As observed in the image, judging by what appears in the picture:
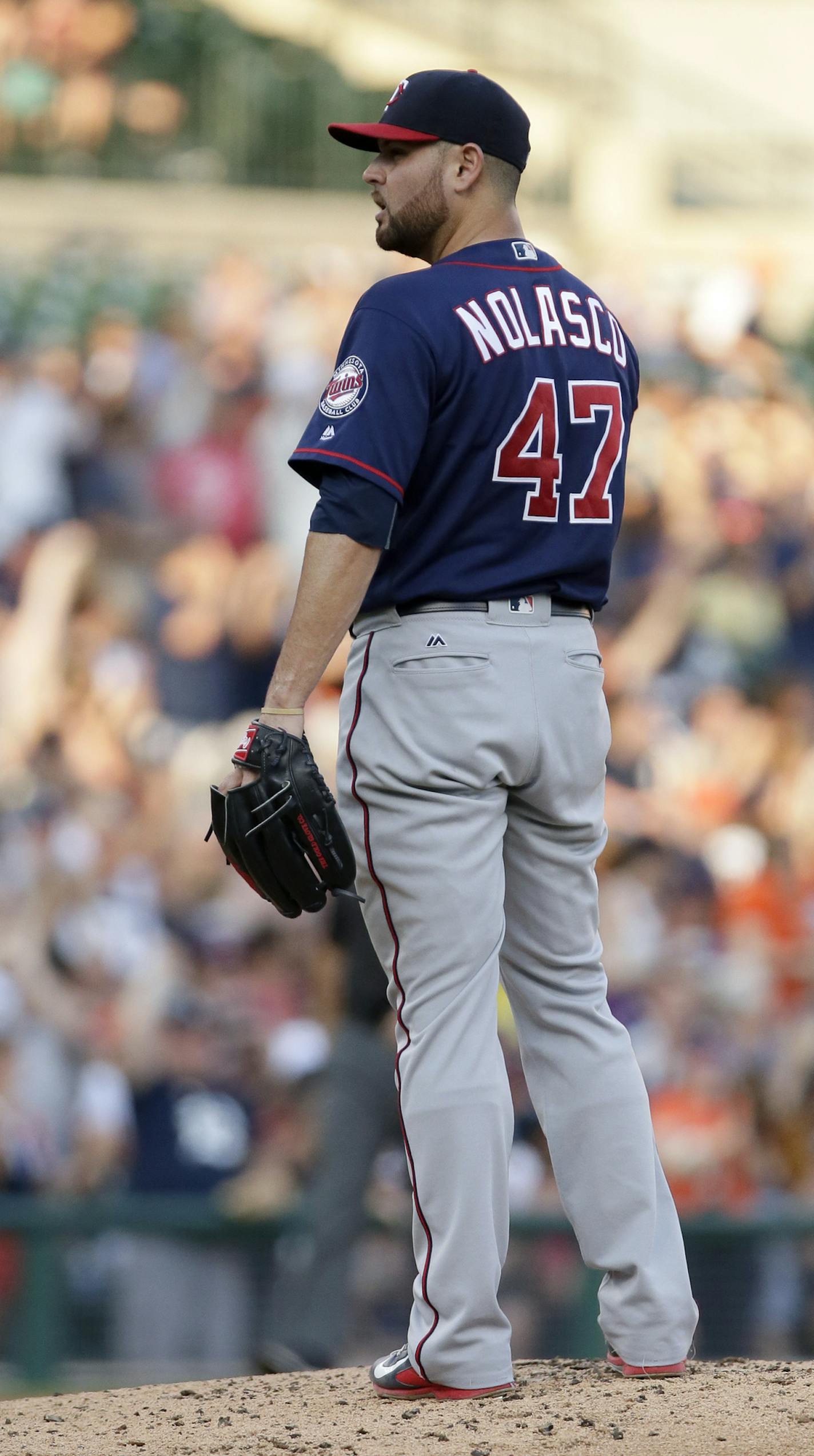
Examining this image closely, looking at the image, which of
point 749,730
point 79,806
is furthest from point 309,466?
point 749,730

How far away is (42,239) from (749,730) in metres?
4.75

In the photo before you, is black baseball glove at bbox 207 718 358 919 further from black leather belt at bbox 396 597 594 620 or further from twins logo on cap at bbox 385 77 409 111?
twins logo on cap at bbox 385 77 409 111

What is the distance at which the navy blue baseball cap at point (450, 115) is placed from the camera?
243 cm

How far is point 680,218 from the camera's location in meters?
10.5

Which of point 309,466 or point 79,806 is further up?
point 309,466

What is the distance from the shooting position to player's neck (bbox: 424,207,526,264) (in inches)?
98.5

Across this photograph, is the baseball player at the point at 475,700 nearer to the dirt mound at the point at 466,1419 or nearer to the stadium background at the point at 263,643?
the dirt mound at the point at 466,1419

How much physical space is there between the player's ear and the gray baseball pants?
61cm

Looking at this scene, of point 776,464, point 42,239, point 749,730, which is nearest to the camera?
point 749,730

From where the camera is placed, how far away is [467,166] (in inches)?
97.0

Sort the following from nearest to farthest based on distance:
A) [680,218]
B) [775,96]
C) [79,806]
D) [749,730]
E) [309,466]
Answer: [309,466] → [79,806] → [749,730] → [680,218] → [775,96]

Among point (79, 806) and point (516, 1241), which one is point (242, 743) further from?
point (79, 806)

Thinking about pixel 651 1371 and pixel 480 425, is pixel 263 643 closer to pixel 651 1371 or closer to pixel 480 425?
pixel 480 425

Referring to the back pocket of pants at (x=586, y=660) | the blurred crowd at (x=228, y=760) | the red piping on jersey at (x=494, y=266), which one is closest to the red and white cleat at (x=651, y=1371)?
the back pocket of pants at (x=586, y=660)
